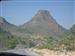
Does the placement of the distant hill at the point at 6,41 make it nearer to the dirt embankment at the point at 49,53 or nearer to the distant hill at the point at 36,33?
the distant hill at the point at 36,33

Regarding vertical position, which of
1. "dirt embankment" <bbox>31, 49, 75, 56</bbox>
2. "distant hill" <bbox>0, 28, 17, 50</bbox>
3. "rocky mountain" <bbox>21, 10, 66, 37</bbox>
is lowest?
"dirt embankment" <bbox>31, 49, 75, 56</bbox>

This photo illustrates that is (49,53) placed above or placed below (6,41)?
below

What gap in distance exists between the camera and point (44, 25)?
14.3ft

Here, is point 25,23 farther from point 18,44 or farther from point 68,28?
point 68,28

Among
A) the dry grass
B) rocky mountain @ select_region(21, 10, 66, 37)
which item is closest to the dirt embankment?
the dry grass

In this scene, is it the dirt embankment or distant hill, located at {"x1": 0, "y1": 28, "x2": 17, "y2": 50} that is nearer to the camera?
the dirt embankment

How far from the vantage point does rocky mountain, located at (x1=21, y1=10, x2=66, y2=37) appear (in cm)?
431

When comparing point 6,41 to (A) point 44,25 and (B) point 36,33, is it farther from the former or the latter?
(A) point 44,25

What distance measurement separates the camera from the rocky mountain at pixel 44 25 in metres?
4.31

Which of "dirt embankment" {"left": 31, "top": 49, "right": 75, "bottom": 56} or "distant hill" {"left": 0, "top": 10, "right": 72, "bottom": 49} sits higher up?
"distant hill" {"left": 0, "top": 10, "right": 72, "bottom": 49}

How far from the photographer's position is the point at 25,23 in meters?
4.34

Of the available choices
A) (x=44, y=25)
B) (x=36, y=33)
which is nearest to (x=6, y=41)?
(x=36, y=33)

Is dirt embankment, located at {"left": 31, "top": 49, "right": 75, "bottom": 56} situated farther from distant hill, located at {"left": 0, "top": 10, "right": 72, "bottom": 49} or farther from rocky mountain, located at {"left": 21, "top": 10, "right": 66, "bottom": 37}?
rocky mountain, located at {"left": 21, "top": 10, "right": 66, "bottom": 37}

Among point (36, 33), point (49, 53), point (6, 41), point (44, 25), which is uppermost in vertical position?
point (44, 25)
